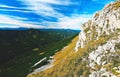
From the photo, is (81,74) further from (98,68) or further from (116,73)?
(116,73)

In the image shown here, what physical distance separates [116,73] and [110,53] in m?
26.6

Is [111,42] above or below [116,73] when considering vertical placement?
above

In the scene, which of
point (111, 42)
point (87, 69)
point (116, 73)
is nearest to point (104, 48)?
point (111, 42)

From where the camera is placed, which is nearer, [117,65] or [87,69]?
[117,65]

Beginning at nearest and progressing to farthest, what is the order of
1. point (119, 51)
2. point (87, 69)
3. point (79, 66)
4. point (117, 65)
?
point (117, 65) → point (119, 51) → point (87, 69) → point (79, 66)

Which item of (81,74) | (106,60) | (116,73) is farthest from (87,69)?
(116,73)

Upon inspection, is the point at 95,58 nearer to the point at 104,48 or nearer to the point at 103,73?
the point at 104,48

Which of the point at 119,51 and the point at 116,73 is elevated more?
the point at 119,51

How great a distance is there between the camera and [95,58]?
18475cm

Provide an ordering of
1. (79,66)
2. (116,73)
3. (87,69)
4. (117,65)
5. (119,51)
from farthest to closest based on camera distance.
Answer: (79,66)
(87,69)
(119,51)
(117,65)
(116,73)

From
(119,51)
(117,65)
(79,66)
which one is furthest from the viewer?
(79,66)

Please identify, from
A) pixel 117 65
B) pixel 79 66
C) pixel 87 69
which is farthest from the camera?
pixel 79 66

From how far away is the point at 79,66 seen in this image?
652 ft

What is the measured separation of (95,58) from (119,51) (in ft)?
62.5
